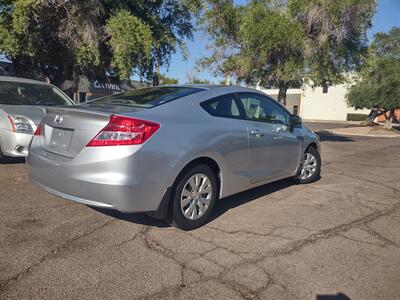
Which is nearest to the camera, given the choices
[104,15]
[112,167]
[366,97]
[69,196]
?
[112,167]

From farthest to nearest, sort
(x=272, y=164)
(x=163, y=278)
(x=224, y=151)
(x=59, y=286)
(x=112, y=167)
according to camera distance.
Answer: (x=272, y=164) → (x=224, y=151) → (x=112, y=167) → (x=163, y=278) → (x=59, y=286)

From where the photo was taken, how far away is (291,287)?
9.70ft

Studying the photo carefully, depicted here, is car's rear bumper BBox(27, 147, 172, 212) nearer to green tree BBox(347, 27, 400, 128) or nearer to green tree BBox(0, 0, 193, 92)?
green tree BBox(0, 0, 193, 92)

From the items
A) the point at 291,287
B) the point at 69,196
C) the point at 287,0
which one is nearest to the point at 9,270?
the point at 69,196

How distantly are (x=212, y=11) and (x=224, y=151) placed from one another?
8.29 metres

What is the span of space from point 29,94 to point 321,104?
53.8m

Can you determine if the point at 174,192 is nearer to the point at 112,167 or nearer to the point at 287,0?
the point at 112,167

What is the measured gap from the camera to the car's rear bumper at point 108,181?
3383 millimetres

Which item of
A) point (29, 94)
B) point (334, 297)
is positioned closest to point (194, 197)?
point (334, 297)

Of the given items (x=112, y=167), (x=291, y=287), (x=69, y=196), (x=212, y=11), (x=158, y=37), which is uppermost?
(x=212, y=11)

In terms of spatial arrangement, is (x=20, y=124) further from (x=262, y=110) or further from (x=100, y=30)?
(x=100, y=30)

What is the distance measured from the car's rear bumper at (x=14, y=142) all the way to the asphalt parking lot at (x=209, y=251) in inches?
38.4

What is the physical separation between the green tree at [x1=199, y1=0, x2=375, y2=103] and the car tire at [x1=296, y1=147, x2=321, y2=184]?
200 inches

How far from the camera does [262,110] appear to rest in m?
5.16
